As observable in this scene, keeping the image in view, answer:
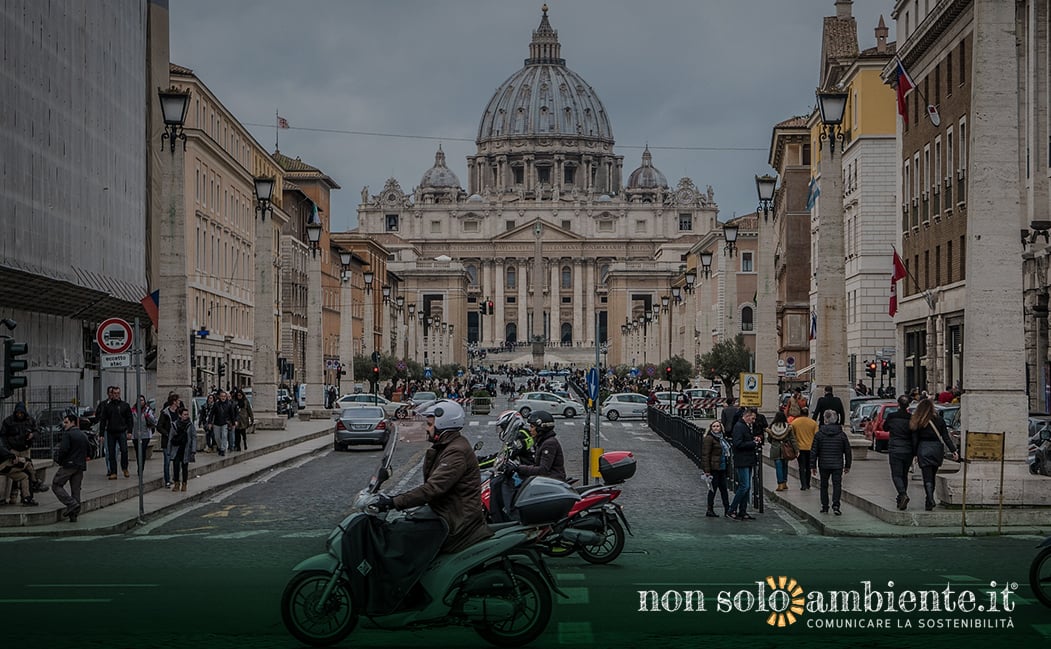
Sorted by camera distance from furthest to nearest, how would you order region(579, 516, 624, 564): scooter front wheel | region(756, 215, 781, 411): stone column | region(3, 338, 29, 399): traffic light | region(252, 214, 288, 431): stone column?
region(252, 214, 288, 431): stone column < region(756, 215, 781, 411): stone column < region(3, 338, 29, 399): traffic light < region(579, 516, 624, 564): scooter front wheel

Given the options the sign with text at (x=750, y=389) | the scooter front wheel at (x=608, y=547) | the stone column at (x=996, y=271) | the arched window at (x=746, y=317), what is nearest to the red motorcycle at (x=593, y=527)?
the scooter front wheel at (x=608, y=547)

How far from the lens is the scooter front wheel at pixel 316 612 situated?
10219 millimetres

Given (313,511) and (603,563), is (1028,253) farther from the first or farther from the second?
(603,563)

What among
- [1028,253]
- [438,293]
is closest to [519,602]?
[1028,253]

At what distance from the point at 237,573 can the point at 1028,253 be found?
29.3 metres

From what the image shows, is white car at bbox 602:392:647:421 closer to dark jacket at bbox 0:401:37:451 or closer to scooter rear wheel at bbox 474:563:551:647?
dark jacket at bbox 0:401:37:451

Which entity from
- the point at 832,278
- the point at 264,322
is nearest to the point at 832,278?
the point at 832,278

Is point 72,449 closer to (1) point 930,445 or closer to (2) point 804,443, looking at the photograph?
(1) point 930,445

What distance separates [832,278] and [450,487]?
21.7 m

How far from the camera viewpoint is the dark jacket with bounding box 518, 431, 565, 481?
52.4 ft

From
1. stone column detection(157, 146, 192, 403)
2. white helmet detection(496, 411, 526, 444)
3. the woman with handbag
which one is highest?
stone column detection(157, 146, 192, 403)

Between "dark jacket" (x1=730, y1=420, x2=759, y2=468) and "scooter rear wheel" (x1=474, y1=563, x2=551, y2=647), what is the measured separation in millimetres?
10591

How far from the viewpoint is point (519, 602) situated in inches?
400

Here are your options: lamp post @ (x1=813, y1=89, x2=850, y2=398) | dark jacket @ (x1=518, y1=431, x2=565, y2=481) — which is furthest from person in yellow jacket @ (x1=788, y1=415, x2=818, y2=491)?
dark jacket @ (x1=518, y1=431, x2=565, y2=481)
